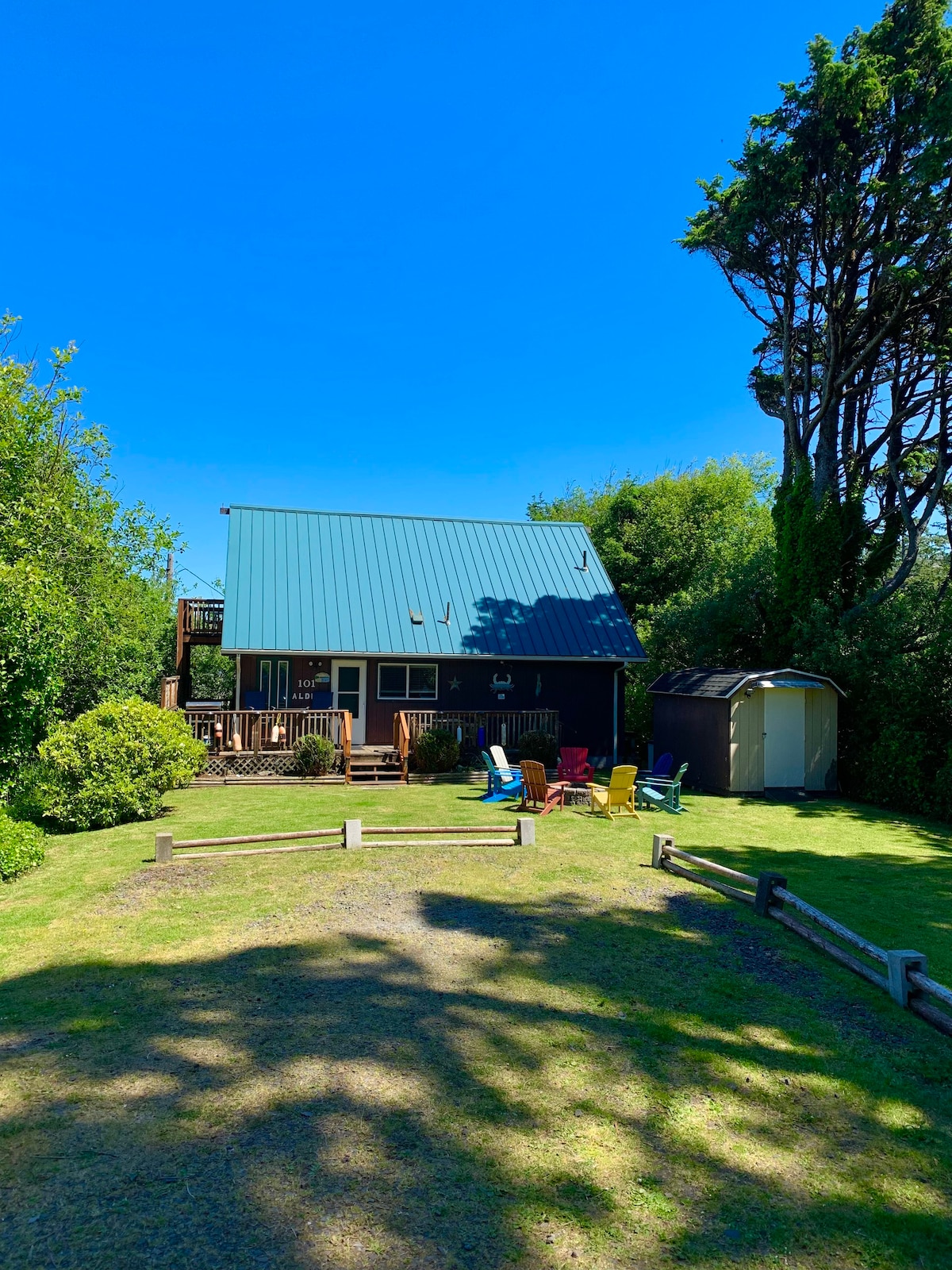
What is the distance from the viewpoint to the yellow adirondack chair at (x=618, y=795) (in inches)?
531

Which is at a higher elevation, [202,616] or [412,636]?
[202,616]

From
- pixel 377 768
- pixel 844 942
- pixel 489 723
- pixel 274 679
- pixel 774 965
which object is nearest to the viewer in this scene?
pixel 774 965

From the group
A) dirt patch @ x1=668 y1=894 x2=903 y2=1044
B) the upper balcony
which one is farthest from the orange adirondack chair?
the upper balcony

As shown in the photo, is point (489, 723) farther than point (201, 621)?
No

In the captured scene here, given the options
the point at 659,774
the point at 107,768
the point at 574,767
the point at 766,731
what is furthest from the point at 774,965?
the point at 766,731

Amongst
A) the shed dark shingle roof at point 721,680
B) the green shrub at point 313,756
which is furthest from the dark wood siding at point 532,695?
the green shrub at point 313,756

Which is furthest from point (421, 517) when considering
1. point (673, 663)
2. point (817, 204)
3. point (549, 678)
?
point (817, 204)

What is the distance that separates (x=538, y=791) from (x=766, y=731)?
5970 mm

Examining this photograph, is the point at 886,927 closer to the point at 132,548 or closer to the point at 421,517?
the point at 421,517

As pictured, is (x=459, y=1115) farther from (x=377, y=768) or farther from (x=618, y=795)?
(x=377, y=768)

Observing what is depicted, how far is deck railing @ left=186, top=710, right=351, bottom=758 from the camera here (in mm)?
17891

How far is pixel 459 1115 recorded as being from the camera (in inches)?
174

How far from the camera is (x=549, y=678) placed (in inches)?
843

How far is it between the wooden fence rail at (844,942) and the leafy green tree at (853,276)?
1138cm
